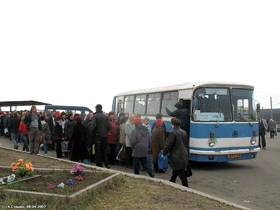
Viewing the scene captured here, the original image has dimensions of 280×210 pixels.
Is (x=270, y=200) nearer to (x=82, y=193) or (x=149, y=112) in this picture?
(x=82, y=193)

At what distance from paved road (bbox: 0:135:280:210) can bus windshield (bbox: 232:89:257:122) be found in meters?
1.84

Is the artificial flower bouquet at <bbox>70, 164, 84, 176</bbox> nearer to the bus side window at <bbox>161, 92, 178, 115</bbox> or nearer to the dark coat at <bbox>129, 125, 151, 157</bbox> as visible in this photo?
the dark coat at <bbox>129, 125, 151, 157</bbox>

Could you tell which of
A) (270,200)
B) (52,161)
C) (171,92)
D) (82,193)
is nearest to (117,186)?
(82,193)

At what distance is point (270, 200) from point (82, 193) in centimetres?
420

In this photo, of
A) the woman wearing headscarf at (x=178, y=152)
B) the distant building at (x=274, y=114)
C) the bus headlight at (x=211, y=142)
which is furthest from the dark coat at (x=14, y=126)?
the distant building at (x=274, y=114)

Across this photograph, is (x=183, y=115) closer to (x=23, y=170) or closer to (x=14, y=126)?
(x=23, y=170)

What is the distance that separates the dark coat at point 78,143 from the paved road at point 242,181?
1.76 m

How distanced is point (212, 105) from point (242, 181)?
3146 millimetres

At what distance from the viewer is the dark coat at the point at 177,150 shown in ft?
24.1

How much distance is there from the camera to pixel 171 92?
45.8 feet

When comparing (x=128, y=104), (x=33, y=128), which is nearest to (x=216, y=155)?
(x=33, y=128)

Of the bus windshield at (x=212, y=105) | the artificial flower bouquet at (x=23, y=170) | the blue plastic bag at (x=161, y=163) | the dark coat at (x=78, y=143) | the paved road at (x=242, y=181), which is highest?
the bus windshield at (x=212, y=105)

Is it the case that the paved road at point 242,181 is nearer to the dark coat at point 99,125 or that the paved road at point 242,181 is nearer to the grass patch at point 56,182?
the dark coat at point 99,125

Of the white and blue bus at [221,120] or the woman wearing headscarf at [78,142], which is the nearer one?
the woman wearing headscarf at [78,142]
